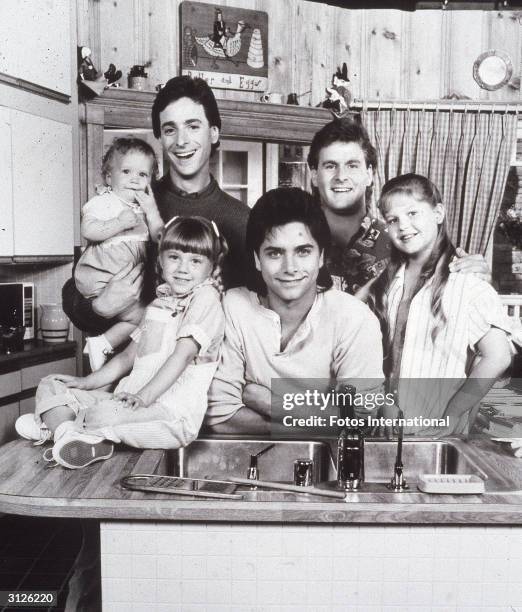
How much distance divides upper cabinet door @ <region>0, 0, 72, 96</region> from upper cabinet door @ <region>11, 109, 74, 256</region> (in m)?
0.18

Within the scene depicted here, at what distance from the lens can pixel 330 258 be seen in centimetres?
246

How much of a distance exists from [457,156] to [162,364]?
4.51ft

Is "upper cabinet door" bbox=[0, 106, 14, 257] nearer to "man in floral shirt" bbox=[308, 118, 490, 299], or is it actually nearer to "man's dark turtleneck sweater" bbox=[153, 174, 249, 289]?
"man's dark turtleneck sweater" bbox=[153, 174, 249, 289]

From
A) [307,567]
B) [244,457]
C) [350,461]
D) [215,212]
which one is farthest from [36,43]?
[307,567]

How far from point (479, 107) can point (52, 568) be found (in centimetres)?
258

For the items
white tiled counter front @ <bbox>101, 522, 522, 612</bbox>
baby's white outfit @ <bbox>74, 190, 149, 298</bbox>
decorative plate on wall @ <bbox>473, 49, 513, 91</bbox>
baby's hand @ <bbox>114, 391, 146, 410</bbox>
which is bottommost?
white tiled counter front @ <bbox>101, 522, 522, 612</bbox>


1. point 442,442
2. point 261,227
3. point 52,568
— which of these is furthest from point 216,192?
point 52,568

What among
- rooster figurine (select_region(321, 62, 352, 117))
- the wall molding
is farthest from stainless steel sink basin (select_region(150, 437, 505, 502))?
the wall molding

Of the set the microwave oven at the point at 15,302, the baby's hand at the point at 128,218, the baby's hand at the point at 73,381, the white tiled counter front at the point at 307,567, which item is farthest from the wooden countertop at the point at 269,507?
the microwave oven at the point at 15,302

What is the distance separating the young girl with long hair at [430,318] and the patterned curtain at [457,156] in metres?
0.05

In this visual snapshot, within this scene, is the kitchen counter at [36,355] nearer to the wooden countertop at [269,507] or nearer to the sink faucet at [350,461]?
the wooden countertop at [269,507]

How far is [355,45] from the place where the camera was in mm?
2527

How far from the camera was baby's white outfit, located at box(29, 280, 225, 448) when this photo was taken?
7.55ft

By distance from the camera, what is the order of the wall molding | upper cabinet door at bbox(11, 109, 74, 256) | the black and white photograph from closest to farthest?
the black and white photograph → upper cabinet door at bbox(11, 109, 74, 256) → the wall molding
